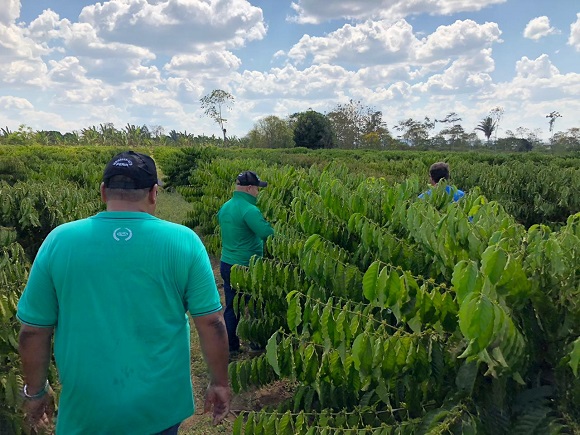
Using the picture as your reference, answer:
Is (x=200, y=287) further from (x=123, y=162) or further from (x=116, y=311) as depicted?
(x=123, y=162)

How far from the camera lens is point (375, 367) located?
2115mm

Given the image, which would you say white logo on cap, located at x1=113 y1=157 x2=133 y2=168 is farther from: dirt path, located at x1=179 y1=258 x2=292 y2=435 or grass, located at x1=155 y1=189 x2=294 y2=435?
grass, located at x1=155 y1=189 x2=294 y2=435

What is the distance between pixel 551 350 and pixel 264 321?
2.56 metres

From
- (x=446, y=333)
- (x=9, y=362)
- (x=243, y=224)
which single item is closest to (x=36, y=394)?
(x=9, y=362)

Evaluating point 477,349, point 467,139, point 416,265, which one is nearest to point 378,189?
point 416,265

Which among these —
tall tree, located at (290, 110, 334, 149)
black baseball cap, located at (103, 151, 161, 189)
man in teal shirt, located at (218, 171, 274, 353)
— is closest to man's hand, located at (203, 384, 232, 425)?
black baseball cap, located at (103, 151, 161, 189)

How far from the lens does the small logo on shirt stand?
202 centimetres

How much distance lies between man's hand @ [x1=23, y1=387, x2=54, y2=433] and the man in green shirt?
11 centimetres

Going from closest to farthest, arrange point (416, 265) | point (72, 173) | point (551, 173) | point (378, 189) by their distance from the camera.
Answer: point (416, 265), point (378, 189), point (551, 173), point (72, 173)

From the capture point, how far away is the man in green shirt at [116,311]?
6.57ft

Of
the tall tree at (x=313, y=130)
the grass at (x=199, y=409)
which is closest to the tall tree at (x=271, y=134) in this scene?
the tall tree at (x=313, y=130)

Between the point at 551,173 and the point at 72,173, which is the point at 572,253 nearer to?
the point at 551,173

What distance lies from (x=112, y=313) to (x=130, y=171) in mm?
581

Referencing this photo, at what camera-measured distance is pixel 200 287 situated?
2168mm
